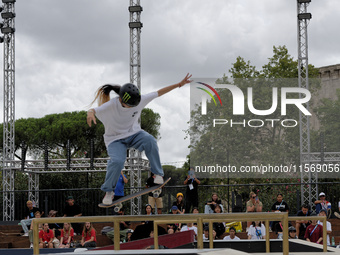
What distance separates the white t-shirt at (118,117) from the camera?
645 centimetres

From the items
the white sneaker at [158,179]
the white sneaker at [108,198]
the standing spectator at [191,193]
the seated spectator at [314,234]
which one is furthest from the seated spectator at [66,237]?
the white sneaker at [158,179]

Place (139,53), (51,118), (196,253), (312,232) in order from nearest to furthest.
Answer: (196,253) < (312,232) < (139,53) < (51,118)

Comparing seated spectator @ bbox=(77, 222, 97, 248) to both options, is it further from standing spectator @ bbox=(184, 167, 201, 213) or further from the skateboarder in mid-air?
the skateboarder in mid-air

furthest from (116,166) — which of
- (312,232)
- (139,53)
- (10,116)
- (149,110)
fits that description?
(149,110)

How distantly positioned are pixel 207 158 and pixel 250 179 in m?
3.08

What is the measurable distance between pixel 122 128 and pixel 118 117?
153 millimetres

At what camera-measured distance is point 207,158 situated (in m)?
28.4

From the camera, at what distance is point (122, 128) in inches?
257

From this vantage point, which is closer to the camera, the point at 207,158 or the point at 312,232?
the point at 312,232

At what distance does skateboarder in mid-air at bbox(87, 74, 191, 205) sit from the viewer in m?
6.39

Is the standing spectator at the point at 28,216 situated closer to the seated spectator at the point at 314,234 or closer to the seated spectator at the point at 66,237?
the seated spectator at the point at 66,237

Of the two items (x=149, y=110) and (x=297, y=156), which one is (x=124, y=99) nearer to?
(x=297, y=156)

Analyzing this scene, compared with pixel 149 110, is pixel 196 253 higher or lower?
lower

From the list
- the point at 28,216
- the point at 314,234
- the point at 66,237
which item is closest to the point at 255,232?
the point at 314,234
